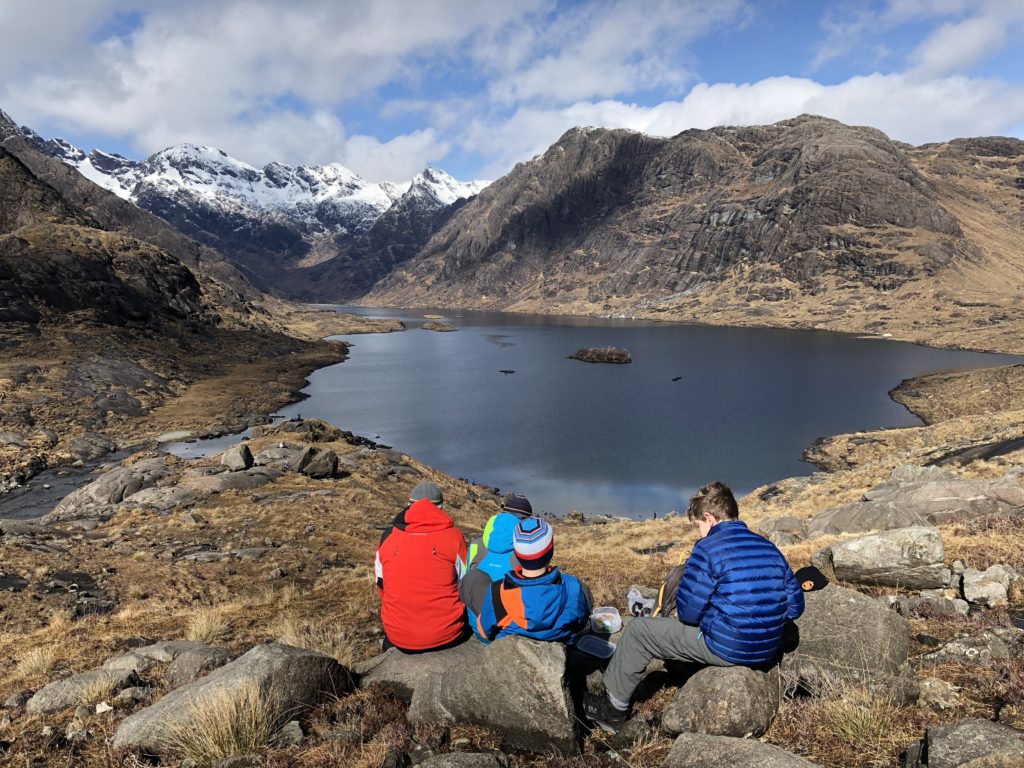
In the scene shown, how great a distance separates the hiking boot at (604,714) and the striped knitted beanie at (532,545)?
157 centimetres

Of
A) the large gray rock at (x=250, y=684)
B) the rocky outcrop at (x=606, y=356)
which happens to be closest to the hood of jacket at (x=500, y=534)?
the large gray rock at (x=250, y=684)

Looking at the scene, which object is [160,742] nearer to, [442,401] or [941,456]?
[941,456]

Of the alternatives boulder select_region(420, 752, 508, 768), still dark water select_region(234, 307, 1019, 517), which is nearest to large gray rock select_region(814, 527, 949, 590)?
boulder select_region(420, 752, 508, 768)

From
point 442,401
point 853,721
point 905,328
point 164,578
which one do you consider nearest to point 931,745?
point 853,721

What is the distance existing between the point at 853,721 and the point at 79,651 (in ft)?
37.0

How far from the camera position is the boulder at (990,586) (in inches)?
318

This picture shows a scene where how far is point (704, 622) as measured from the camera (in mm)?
5434

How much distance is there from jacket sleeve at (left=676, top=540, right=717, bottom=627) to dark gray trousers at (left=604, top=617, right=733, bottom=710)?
151 mm

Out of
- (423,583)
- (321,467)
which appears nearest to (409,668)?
(423,583)

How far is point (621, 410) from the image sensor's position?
212 feet

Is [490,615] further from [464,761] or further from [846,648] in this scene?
[846,648]

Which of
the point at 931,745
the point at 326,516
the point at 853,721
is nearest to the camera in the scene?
the point at 931,745

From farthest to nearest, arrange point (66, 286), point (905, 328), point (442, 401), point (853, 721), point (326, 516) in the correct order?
point (905, 328) → point (66, 286) → point (442, 401) → point (326, 516) → point (853, 721)

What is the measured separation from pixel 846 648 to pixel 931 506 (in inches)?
530
